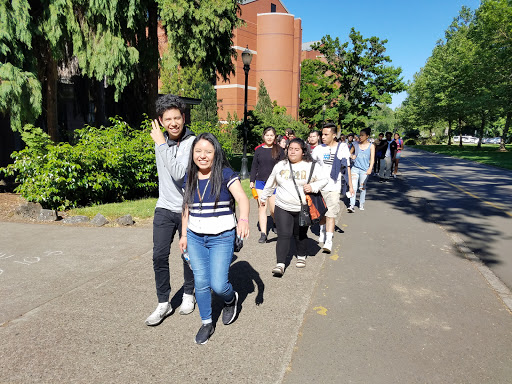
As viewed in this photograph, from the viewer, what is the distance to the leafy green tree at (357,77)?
131 feet

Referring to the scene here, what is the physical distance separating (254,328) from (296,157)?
7.62ft

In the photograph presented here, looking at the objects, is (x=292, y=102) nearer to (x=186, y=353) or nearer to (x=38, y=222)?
(x=38, y=222)

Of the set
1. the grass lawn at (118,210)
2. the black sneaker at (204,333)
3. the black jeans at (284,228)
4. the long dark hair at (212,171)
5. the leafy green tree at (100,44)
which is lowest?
the black sneaker at (204,333)

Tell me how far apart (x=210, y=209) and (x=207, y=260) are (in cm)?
48

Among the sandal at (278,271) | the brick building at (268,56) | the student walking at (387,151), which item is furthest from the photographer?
the brick building at (268,56)

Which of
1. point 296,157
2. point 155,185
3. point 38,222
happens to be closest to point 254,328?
point 296,157

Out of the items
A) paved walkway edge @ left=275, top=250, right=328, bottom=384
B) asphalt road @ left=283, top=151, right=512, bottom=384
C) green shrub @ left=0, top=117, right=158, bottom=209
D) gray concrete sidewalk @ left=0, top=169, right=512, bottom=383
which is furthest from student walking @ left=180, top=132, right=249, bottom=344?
green shrub @ left=0, top=117, right=158, bottom=209

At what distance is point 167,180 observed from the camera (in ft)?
11.5

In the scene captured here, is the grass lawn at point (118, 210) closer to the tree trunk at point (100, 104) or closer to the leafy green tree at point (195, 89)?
the tree trunk at point (100, 104)

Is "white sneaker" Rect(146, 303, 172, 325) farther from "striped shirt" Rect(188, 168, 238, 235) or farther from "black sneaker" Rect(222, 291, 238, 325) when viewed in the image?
"striped shirt" Rect(188, 168, 238, 235)

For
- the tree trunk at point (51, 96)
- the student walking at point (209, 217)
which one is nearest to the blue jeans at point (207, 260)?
the student walking at point (209, 217)

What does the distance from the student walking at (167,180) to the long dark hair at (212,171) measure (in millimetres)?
108

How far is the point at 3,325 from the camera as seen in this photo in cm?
346

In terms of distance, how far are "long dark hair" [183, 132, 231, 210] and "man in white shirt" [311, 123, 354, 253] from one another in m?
3.12
